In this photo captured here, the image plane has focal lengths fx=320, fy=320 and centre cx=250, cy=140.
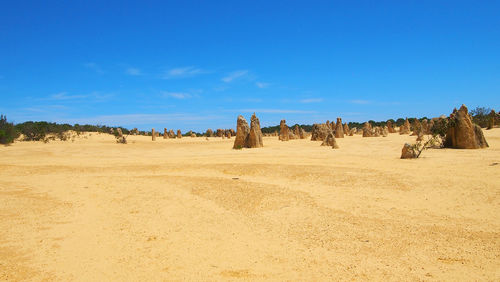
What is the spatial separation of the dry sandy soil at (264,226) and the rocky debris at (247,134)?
1266 cm

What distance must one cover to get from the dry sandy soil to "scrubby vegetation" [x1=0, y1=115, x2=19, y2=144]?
21409mm

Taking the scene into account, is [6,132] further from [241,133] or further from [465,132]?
[465,132]

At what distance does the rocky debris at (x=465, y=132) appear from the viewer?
577 inches

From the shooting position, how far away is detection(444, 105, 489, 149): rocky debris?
577 inches

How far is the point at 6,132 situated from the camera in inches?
1104

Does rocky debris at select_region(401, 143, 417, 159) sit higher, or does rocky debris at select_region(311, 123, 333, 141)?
rocky debris at select_region(311, 123, 333, 141)

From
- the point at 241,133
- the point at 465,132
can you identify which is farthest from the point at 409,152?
the point at 241,133

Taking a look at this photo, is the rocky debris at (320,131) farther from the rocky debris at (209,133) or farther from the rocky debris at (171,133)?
the rocky debris at (209,133)

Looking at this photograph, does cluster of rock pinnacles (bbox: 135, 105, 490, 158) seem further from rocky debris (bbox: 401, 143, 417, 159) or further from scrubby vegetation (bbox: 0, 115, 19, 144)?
scrubby vegetation (bbox: 0, 115, 19, 144)

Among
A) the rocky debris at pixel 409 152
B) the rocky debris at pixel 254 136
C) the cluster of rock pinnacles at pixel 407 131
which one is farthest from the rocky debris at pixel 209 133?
the rocky debris at pixel 409 152

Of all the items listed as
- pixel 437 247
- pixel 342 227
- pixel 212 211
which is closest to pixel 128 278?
pixel 212 211

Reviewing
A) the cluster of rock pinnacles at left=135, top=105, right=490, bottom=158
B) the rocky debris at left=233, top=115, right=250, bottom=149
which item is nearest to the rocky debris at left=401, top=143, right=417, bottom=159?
the cluster of rock pinnacles at left=135, top=105, right=490, bottom=158

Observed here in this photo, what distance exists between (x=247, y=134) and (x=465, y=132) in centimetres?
1313

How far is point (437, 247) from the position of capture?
4355 mm
